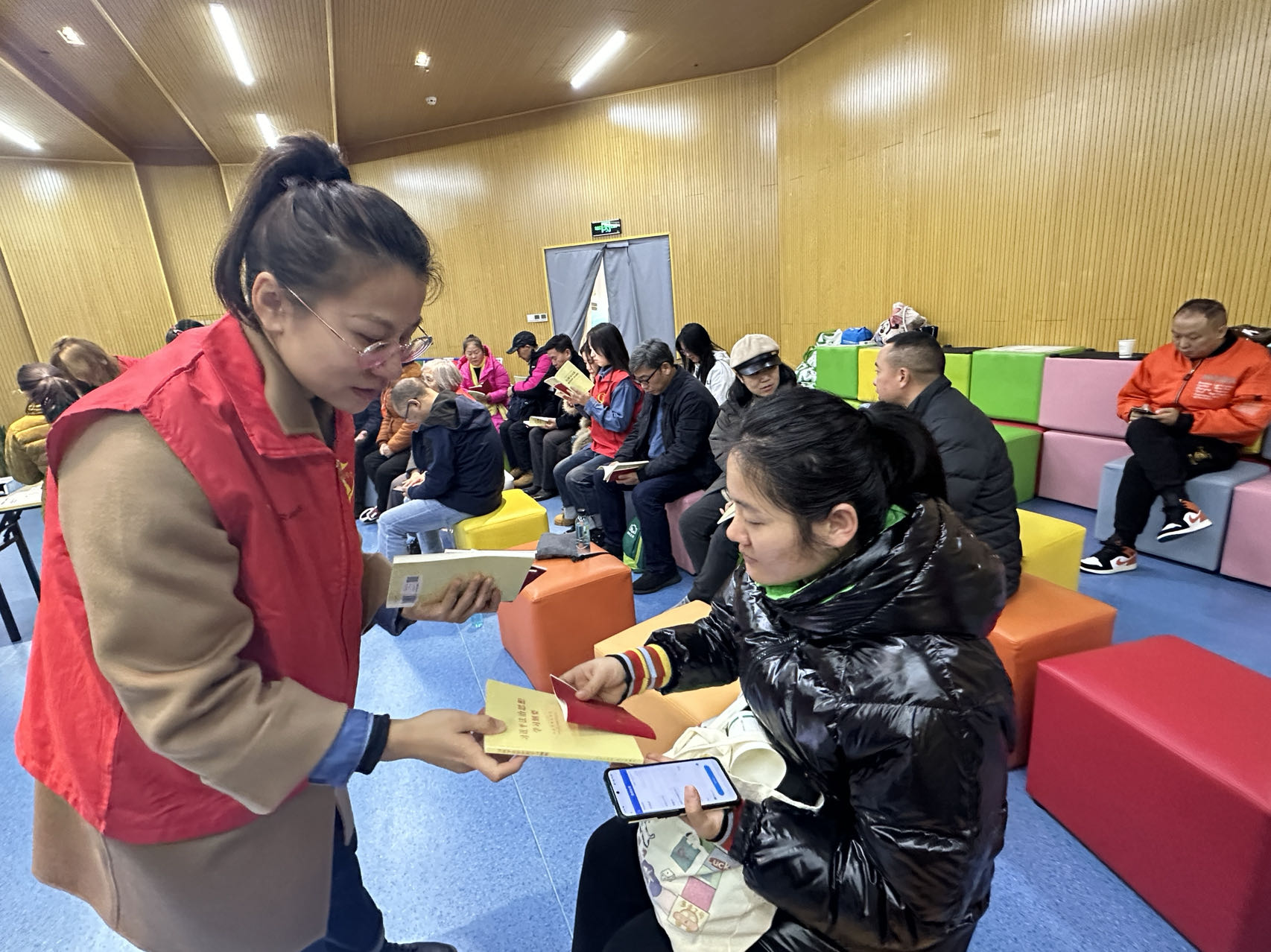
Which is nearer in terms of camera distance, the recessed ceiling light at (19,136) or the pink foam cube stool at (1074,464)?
the pink foam cube stool at (1074,464)

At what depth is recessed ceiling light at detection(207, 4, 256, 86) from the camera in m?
4.91

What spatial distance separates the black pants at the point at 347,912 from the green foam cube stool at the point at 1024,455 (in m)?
4.06

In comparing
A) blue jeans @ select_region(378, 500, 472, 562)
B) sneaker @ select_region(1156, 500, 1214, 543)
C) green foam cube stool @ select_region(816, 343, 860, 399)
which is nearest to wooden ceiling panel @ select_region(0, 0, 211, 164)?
blue jeans @ select_region(378, 500, 472, 562)

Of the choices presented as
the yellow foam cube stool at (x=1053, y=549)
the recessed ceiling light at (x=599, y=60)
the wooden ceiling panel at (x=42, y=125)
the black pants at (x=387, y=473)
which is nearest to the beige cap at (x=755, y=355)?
the yellow foam cube stool at (x=1053, y=549)

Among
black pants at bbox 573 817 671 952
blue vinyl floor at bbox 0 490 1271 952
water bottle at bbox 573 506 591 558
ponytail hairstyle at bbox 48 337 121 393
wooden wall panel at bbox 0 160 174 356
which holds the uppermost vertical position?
wooden wall panel at bbox 0 160 174 356

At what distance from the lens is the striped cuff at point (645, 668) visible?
1.21 metres

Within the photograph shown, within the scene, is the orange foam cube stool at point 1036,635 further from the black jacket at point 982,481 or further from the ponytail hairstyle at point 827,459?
the ponytail hairstyle at point 827,459

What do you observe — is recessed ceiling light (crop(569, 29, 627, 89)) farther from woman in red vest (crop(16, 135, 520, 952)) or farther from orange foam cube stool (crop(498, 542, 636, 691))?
woman in red vest (crop(16, 135, 520, 952))

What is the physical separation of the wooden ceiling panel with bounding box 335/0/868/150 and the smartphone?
604 cm

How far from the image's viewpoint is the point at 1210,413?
3107mm

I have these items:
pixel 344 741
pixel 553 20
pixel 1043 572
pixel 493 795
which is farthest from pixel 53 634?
pixel 553 20

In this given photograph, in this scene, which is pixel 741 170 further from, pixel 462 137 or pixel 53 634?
pixel 53 634

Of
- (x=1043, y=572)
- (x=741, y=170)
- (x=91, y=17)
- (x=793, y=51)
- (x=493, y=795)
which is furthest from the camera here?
(x=741, y=170)

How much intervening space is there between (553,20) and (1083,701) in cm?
635
